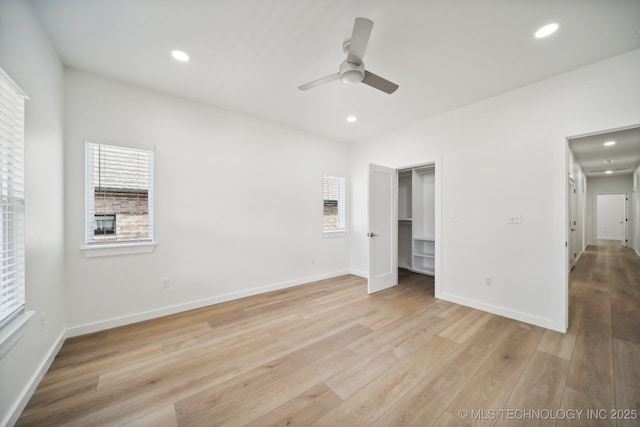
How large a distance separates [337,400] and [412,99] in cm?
341

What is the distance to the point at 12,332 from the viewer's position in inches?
55.2

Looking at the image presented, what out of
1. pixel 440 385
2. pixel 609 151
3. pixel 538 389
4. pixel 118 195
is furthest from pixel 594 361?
pixel 609 151

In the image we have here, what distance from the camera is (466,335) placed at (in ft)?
8.25

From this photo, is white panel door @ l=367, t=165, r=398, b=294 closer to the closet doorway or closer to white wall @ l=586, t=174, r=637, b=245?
the closet doorway

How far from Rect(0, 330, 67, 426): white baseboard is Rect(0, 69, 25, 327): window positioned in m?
0.54

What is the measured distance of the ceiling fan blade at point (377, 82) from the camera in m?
2.06

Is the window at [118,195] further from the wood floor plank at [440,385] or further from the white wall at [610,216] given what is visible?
the white wall at [610,216]

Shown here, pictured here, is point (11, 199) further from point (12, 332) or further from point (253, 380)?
point (253, 380)

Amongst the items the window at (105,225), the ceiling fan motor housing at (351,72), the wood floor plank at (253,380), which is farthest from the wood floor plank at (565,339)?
the window at (105,225)

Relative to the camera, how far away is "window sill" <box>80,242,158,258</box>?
100 inches

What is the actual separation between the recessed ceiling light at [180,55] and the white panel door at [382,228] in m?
2.80

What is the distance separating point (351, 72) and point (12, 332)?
290 cm

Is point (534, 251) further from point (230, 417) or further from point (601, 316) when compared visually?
point (230, 417)

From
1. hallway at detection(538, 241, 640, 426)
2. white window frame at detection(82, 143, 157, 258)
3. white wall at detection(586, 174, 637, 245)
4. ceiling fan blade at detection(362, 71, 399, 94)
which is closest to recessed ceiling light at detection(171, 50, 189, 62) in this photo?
white window frame at detection(82, 143, 157, 258)
